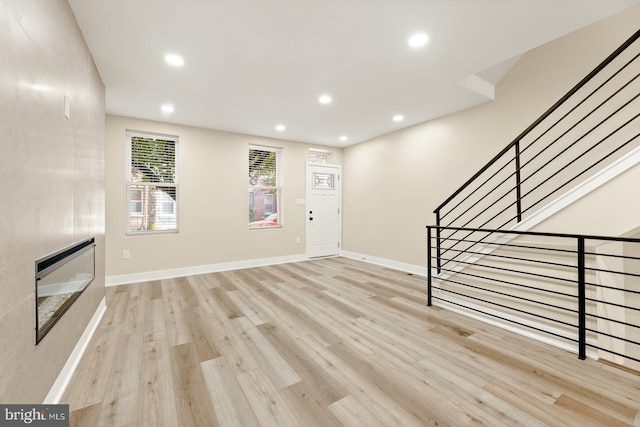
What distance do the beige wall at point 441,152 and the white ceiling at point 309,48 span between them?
305mm

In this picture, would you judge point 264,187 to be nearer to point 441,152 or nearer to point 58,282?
point 441,152

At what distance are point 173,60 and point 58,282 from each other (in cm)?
218

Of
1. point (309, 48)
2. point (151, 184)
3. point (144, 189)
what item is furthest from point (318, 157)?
point (309, 48)

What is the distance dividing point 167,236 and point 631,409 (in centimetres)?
528

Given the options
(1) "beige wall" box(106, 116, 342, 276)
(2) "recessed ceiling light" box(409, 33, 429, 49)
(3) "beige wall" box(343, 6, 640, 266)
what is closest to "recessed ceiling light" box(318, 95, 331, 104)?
(2) "recessed ceiling light" box(409, 33, 429, 49)

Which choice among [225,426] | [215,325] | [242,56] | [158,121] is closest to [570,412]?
[225,426]

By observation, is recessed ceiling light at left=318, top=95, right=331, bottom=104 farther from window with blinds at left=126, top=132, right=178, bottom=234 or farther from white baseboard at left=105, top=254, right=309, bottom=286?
white baseboard at left=105, top=254, right=309, bottom=286

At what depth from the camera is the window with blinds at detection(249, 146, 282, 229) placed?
17.6 ft

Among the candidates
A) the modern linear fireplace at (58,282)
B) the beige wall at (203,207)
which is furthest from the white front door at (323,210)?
→ the modern linear fireplace at (58,282)

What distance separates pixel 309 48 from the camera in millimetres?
2459

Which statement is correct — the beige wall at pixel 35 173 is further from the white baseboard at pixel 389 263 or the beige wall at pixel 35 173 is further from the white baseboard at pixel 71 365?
the white baseboard at pixel 389 263

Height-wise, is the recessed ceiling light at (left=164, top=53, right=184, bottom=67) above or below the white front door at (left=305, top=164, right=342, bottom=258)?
above

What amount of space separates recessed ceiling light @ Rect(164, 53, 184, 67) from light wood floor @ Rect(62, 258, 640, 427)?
262cm

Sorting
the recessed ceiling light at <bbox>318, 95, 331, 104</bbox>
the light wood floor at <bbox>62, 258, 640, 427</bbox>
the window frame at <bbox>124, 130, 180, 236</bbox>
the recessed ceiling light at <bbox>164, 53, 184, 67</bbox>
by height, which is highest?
the recessed ceiling light at <bbox>318, 95, 331, 104</bbox>
